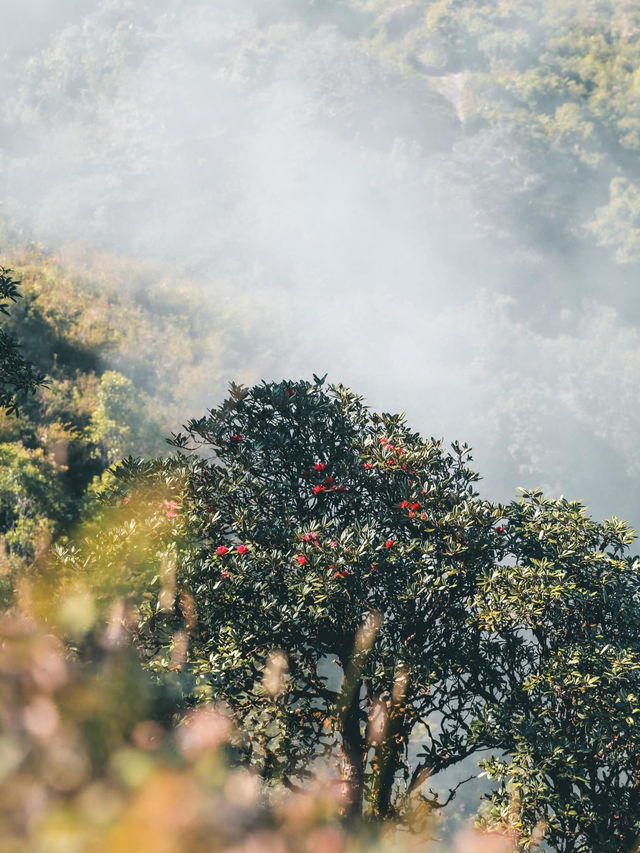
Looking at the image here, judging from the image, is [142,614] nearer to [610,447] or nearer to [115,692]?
[115,692]

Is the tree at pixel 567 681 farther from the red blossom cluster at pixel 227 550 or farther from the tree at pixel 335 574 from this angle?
the red blossom cluster at pixel 227 550

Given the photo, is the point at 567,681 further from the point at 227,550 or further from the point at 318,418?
the point at 318,418

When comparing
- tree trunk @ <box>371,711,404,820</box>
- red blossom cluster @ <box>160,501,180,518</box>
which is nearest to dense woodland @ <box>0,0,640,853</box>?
tree trunk @ <box>371,711,404,820</box>

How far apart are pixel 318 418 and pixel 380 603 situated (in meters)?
2.44

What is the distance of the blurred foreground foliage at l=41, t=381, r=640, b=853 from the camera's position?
696cm

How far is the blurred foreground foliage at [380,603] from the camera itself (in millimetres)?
6961

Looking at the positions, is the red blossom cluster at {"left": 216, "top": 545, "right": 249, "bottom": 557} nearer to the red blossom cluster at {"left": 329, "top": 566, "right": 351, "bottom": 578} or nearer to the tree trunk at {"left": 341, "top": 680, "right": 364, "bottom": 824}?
the red blossom cluster at {"left": 329, "top": 566, "right": 351, "bottom": 578}

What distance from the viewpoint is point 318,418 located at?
8.62 meters

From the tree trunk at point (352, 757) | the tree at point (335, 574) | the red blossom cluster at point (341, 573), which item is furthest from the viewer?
the tree trunk at point (352, 757)

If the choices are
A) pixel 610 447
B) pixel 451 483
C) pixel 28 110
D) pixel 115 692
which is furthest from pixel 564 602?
pixel 28 110

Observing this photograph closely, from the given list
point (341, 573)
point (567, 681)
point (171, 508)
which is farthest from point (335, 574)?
point (567, 681)

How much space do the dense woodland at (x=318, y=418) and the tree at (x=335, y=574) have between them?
46 mm

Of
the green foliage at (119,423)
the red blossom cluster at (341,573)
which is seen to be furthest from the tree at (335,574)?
the green foliage at (119,423)

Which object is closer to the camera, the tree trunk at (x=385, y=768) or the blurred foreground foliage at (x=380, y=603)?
the blurred foreground foliage at (x=380, y=603)
